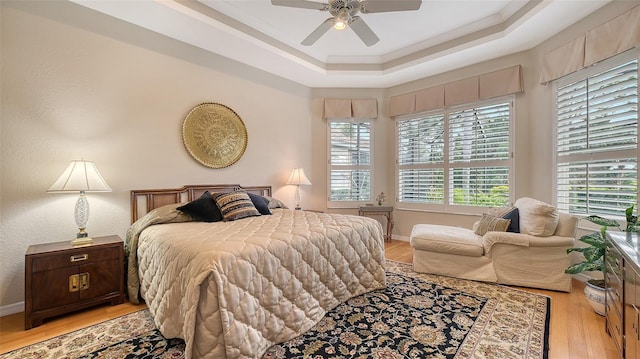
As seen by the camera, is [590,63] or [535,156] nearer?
[590,63]

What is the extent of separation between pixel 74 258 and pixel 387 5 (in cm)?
331

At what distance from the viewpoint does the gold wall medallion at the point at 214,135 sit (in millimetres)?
3261

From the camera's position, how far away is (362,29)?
8.27 feet

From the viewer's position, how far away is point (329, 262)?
84.6 inches

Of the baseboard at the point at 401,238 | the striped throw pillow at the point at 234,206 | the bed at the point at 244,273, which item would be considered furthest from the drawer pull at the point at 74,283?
the baseboard at the point at 401,238

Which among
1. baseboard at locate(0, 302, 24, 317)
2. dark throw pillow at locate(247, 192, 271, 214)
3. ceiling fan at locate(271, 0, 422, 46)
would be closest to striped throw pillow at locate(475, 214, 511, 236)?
ceiling fan at locate(271, 0, 422, 46)

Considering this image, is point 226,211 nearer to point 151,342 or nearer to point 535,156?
point 151,342

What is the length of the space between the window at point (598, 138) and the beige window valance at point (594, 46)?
0.12 metres

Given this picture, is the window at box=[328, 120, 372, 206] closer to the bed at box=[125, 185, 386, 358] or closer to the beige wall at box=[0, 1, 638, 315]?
the beige wall at box=[0, 1, 638, 315]

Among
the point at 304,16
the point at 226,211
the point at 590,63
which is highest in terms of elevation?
the point at 304,16

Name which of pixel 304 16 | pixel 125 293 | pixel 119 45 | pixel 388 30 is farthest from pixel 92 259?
pixel 388 30

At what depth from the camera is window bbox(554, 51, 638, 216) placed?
250 centimetres

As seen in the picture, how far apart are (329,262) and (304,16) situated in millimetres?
2778

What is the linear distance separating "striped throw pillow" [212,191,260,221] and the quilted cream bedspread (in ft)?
0.59
